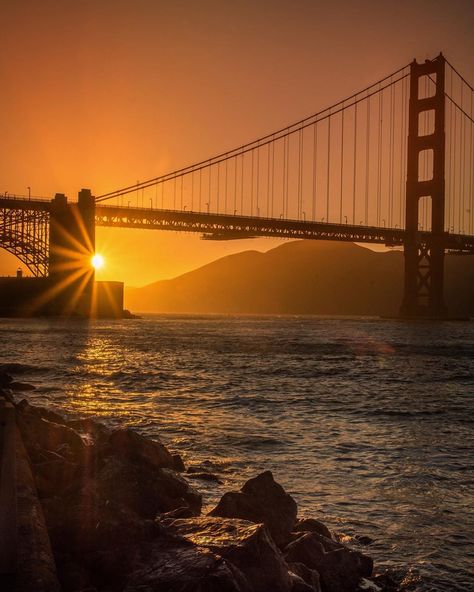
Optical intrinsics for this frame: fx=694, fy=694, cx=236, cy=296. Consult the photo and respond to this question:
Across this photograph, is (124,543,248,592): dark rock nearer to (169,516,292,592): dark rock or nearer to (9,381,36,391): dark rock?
(169,516,292,592): dark rock

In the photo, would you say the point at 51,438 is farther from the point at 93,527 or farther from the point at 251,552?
the point at 251,552

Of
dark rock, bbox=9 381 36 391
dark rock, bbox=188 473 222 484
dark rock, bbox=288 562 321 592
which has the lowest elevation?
dark rock, bbox=9 381 36 391

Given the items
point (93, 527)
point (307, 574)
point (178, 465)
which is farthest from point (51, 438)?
point (307, 574)

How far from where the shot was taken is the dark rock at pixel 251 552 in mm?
4141

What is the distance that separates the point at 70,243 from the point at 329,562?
74.5 meters

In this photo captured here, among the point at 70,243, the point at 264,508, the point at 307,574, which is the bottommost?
the point at 307,574

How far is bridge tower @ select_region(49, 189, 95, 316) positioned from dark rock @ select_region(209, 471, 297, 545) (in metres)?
72.6

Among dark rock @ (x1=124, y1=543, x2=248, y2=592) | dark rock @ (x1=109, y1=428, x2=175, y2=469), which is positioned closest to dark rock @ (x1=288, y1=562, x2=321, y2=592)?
dark rock @ (x1=124, y1=543, x2=248, y2=592)

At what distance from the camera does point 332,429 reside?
12.8m

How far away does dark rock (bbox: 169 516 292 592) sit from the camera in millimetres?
4141

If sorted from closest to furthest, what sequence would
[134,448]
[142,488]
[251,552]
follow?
[251,552] → [142,488] → [134,448]

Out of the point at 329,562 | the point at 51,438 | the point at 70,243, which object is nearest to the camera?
the point at 329,562

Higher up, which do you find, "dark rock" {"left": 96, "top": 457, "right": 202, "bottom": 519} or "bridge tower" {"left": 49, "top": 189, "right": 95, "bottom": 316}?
"bridge tower" {"left": 49, "top": 189, "right": 95, "bottom": 316}

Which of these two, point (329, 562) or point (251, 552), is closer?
point (251, 552)
